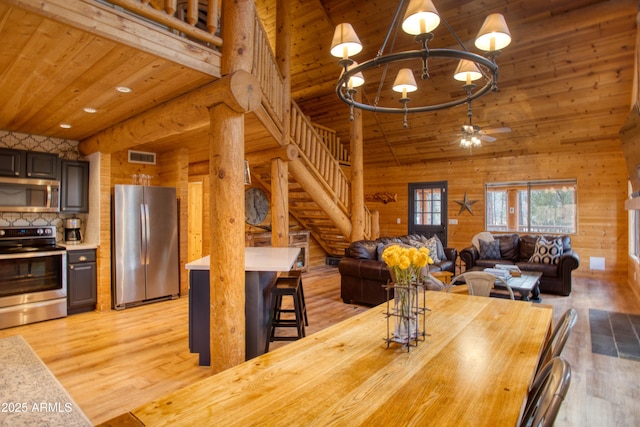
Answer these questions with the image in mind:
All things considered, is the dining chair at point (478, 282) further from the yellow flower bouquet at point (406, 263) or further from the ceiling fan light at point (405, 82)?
the ceiling fan light at point (405, 82)

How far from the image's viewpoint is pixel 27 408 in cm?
89

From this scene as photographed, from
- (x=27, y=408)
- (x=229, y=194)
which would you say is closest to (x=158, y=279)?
(x=229, y=194)

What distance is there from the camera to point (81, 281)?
15.9 feet

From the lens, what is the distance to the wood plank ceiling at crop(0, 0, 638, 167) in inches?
101

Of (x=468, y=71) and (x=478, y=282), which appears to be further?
(x=478, y=282)

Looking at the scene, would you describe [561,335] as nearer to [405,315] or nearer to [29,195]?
[405,315]

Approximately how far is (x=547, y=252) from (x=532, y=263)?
30 centimetres

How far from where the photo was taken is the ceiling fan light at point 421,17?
1.78 meters

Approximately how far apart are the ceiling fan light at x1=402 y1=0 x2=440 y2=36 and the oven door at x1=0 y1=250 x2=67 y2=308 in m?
4.84

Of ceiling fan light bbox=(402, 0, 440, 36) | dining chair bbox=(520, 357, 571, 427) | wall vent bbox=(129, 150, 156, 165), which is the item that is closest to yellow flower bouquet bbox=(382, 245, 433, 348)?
dining chair bbox=(520, 357, 571, 427)

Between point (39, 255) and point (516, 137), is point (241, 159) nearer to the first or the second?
point (39, 255)

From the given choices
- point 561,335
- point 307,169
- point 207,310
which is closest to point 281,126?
point 307,169

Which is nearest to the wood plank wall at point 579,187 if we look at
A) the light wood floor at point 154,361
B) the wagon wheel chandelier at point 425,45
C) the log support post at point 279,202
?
the light wood floor at point 154,361

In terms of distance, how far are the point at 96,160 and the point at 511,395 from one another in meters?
5.43
